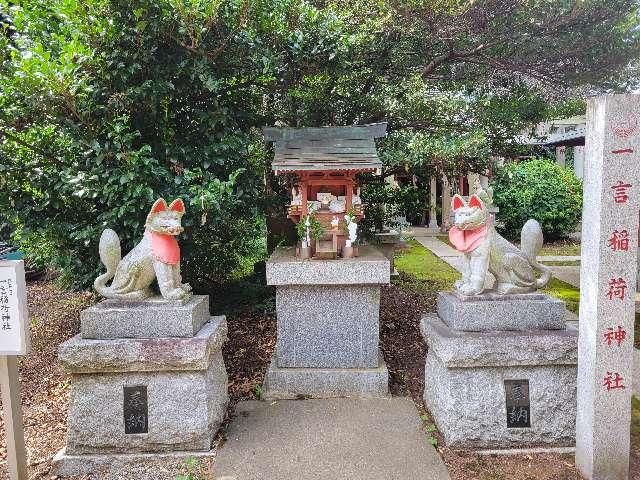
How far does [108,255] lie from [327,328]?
2.16 metres

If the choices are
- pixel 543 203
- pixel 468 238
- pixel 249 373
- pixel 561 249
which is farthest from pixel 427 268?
pixel 468 238

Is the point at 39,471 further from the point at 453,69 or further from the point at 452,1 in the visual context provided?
the point at 453,69

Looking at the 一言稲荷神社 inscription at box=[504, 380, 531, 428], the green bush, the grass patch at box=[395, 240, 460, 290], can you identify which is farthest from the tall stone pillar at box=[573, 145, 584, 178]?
the 一言稲荷神社 inscription at box=[504, 380, 531, 428]

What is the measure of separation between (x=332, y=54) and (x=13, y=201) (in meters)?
3.83

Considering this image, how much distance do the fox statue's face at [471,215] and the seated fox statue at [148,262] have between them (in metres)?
2.32

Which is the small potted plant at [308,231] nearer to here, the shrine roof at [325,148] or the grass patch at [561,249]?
the shrine roof at [325,148]

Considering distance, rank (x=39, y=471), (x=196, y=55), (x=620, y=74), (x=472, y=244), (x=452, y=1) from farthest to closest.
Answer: (x=620, y=74), (x=452, y=1), (x=196, y=55), (x=472, y=244), (x=39, y=471)

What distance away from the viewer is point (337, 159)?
4.85m

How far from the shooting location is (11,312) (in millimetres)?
3131

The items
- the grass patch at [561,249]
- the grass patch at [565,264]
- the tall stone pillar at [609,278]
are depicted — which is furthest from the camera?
the grass patch at [561,249]

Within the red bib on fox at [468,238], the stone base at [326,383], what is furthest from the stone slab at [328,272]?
the stone base at [326,383]

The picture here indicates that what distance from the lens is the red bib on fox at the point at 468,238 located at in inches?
155

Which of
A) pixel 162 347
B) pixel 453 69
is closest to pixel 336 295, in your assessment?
pixel 162 347

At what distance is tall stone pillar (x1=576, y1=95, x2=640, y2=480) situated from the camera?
3123 mm
